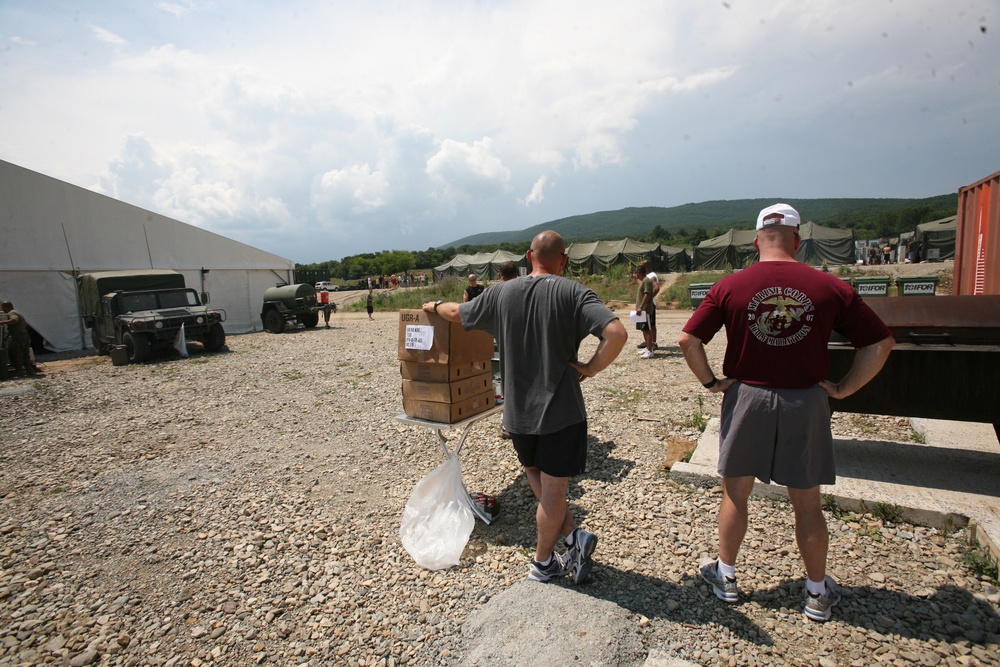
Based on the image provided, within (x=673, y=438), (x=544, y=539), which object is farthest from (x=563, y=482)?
(x=673, y=438)

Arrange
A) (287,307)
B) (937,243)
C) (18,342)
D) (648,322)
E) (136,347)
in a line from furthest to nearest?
1. (937,243)
2. (287,307)
3. (136,347)
4. (18,342)
5. (648,322)

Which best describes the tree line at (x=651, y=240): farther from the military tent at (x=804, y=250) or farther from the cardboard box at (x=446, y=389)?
the cardboard box at (x=446, y=389)

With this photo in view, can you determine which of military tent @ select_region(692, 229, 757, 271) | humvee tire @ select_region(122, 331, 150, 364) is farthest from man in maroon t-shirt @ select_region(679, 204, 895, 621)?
military tent @ select_region(692, 229, 757, 271)

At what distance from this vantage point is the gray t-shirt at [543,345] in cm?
263

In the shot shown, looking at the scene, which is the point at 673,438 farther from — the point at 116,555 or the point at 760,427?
the point at 116,555

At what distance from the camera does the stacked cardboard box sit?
3609 mm

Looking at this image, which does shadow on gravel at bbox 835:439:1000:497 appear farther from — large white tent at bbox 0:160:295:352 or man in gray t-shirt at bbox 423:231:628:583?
large white tent at bbox 0:160:295:352

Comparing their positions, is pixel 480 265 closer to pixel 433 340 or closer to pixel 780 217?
pixel 433 340

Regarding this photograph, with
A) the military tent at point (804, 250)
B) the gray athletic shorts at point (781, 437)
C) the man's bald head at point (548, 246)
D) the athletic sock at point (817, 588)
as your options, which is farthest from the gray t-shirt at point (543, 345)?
the military tent at point (804, 250)

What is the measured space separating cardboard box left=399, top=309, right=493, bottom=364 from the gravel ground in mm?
1250

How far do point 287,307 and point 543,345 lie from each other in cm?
1833

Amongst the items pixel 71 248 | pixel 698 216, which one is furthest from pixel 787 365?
pixel 698 216

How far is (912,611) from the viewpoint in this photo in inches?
102

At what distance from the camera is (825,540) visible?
8.25 ft
